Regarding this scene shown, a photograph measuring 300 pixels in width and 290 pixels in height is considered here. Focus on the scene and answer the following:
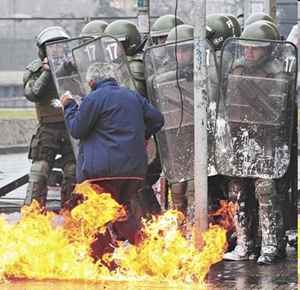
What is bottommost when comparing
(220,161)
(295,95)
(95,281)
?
(95,281)

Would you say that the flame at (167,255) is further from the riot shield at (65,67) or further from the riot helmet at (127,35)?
the riot helmet at (127,35)

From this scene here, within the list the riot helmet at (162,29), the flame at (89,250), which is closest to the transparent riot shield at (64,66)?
the riot helmet at (162,29)

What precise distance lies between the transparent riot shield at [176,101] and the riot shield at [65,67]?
823 millimetres

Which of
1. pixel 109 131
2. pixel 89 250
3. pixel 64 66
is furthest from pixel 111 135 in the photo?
pixel 64 66

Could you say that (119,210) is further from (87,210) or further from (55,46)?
(55,46)

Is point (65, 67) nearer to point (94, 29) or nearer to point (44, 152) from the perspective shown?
point (94, 29)

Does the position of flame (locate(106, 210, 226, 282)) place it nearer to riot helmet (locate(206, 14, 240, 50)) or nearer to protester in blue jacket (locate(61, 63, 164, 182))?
protester in blue jacket (locate(61, 63, 164, 182))

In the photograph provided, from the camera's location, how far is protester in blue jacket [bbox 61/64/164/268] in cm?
770

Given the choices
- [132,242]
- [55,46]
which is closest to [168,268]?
[132,242]

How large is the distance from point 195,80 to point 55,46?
1831 mm

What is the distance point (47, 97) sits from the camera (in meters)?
9.77

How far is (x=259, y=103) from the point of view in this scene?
8211 mm

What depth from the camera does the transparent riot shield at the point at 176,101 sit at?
8.54 metres

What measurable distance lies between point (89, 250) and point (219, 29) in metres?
2.58
